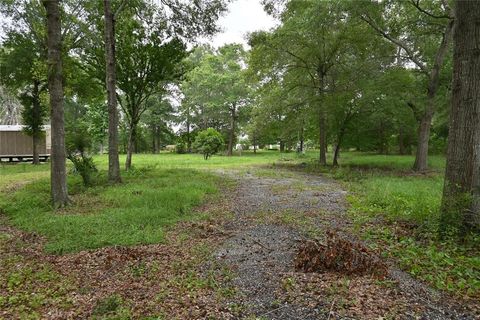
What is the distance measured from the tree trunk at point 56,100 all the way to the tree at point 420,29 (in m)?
9.57

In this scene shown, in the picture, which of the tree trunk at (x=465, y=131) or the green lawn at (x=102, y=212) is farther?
the green lawn at (x=102, y=212)

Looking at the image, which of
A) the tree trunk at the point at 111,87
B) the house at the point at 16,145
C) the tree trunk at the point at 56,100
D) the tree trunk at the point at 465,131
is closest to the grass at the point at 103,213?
the tree trunk at the point at 56,100

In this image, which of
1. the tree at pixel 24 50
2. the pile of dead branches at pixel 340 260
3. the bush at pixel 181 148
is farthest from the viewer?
the bush at pixel 181 148

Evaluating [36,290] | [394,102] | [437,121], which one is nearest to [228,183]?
[36,290]

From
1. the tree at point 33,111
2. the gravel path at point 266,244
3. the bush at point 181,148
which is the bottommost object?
the gravel path at point 266,244

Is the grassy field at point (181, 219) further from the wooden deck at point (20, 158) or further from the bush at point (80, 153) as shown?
the wooden deck at point (20, 158)

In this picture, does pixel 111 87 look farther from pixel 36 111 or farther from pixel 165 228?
pixel 36 111

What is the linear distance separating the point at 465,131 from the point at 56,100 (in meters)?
7.10

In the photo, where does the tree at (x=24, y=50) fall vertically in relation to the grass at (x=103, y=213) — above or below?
above

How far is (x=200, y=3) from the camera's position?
9.31 meters

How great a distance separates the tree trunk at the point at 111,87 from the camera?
849cm

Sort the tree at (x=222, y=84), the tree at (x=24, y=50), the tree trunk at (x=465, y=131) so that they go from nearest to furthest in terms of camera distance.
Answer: the tree trunk at (x=465, y=131), the tree at (x=24, y=50), the tree at (x=222, y=84)

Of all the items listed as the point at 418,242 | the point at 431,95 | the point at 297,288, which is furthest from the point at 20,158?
the point at 431,95

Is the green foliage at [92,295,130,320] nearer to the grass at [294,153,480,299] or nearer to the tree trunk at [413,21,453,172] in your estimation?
the grass at [294,153,480,299]
